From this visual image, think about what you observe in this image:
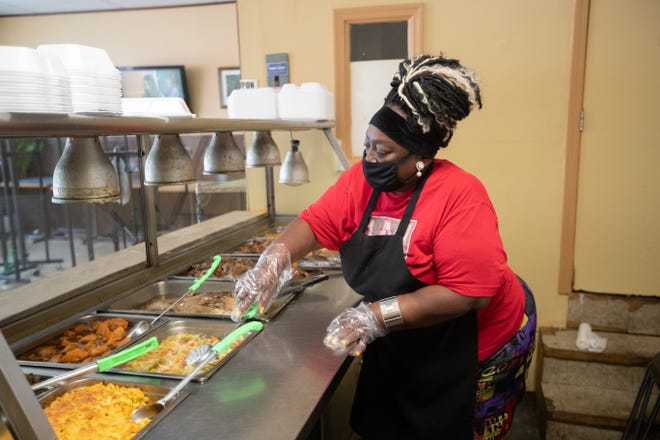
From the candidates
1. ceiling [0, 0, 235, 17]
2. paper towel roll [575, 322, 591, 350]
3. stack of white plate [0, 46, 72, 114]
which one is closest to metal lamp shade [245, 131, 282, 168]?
stack of white plate [0, 46, 72, 114]

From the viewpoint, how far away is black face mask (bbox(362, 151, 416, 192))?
1.63 metres

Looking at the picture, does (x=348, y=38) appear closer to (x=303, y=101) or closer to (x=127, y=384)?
(x=303, y=101)

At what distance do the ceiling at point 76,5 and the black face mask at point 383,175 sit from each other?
23.6 feet

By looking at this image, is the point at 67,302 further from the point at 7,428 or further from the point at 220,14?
the point at 220,14

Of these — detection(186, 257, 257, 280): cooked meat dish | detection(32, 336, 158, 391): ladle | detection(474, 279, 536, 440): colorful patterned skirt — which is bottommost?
detection(474, 279, 536, 440): colorful patterned skirt

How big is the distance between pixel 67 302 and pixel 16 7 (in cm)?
797

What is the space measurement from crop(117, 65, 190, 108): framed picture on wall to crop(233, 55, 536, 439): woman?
6.79 metres

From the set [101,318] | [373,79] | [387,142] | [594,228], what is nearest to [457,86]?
[387,142]

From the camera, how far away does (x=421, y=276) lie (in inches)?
64.5

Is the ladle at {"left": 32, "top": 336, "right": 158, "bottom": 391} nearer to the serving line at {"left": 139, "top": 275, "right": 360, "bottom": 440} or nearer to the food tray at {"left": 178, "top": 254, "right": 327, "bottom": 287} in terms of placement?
the serving line at {"left": 139, "top": 275, "right": 360, "bottom": 440}

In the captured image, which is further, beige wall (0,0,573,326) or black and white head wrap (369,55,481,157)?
beige wall (0,0,573,326)

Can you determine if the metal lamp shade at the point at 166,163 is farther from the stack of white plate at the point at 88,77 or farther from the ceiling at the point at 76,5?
the ceiling at the point at 76,5

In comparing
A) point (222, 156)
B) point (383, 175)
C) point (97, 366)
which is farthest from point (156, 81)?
point (97, 366)

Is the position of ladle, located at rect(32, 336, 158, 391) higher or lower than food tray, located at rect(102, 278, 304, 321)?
higher
